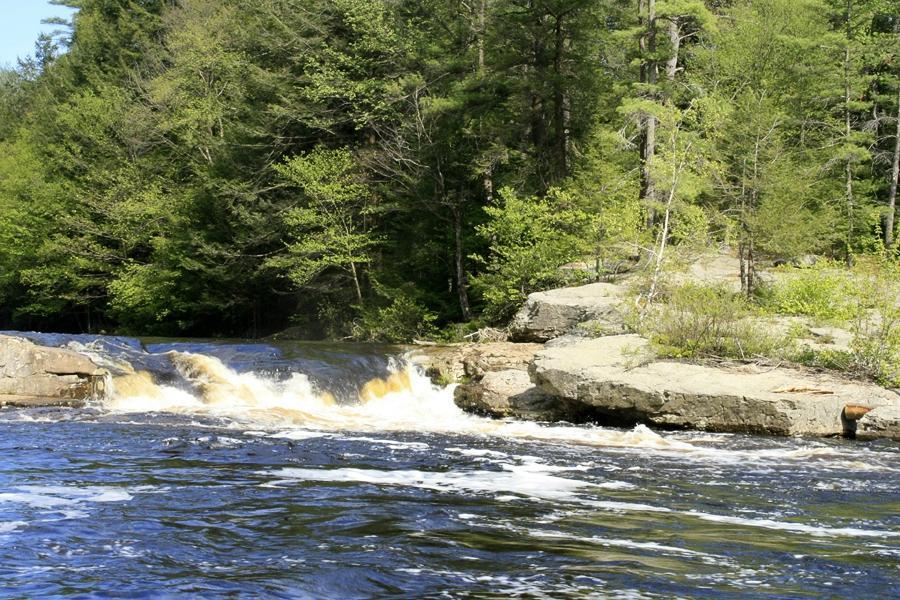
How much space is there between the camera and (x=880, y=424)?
44.6ft

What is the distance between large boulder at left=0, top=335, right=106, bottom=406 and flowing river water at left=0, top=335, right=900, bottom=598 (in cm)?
Result: 78

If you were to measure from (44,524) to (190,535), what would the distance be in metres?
1.37

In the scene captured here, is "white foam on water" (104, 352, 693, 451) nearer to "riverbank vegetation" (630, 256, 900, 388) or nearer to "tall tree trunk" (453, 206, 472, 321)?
"riverbank vegetation" (630, 256, 900, 388)

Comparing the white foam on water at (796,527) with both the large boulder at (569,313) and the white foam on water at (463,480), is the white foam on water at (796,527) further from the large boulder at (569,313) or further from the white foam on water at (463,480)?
the large boulder at (569,313)

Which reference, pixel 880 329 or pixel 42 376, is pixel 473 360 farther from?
pixel 42 376

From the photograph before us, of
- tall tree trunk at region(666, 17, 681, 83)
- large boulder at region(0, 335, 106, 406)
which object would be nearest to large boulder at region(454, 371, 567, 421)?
large boulder at region(0, 335, 106, 406)

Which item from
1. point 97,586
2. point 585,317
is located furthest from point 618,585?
point 585,317

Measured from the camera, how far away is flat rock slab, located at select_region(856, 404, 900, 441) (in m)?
13.5

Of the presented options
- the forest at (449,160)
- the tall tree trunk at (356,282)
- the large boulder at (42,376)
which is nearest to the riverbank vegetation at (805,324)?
the forest at (449,160)

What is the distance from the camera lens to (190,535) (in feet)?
24.7

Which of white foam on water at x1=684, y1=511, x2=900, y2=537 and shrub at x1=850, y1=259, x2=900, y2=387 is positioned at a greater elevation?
shrub at x1=850, y1=259, x2=900, y2=387

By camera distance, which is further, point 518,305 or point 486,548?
point 518,305

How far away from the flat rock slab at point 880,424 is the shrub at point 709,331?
284cm

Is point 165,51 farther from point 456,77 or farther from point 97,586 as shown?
point 97,586
